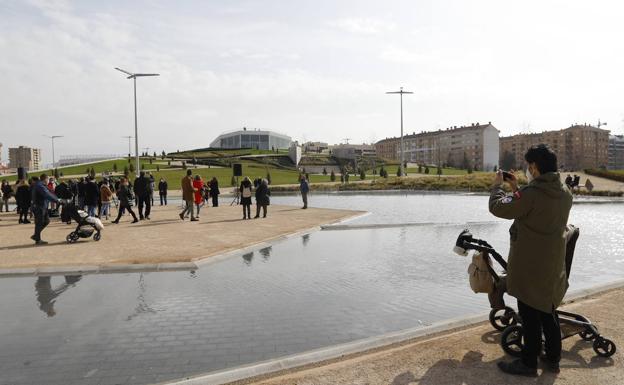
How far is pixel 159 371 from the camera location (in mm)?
4328

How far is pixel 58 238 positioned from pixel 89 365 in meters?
9.85

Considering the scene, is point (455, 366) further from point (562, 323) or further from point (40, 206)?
point (40, 206)

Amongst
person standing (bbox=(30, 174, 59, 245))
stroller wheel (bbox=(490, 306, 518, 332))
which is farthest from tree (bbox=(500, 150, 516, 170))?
stroller wheel (bbox=(490, 306, 518, 332))

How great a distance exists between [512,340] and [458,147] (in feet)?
467

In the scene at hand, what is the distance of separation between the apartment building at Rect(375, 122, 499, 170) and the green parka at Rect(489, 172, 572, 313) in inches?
4671

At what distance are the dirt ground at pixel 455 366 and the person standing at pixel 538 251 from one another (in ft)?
0.64

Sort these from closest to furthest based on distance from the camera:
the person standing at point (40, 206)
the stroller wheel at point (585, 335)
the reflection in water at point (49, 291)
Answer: the stroller wheel at point (585, 335)
the reflection in water at point (49, 291)
the person standing at point (40, 206)

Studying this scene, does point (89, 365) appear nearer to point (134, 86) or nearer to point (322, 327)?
point (322, 327)

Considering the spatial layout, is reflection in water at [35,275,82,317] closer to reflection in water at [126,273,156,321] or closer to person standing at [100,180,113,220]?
reflection in water at [126,273,156,321]

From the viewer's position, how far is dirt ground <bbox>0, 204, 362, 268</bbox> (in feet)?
31.7

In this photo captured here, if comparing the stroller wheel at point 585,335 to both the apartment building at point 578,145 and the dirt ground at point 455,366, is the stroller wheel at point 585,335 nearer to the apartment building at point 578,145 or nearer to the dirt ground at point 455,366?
Answer: the dirt ground at point 455,366

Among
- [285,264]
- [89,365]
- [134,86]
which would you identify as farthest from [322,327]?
[134,86]

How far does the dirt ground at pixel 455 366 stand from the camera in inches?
149

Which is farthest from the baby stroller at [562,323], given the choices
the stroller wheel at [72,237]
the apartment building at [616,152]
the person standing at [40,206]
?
the apartment building at [616,152]
